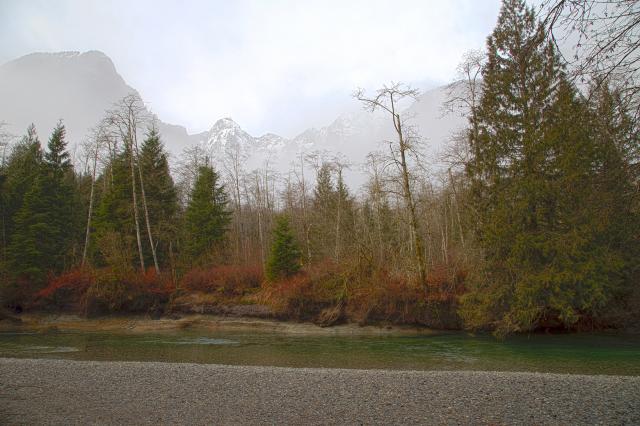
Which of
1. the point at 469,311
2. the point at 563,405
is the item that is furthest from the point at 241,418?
the point at 469,311

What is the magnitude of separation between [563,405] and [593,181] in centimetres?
374

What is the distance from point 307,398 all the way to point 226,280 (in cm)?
2198

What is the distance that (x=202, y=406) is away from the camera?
264 inches

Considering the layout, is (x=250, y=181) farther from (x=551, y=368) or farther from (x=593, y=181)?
(x=593, y=181)

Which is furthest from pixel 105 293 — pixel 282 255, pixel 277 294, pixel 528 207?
pixel 528 207

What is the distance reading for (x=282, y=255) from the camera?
90.2 ft

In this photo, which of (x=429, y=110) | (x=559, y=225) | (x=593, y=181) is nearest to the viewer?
(x=593, y=181)

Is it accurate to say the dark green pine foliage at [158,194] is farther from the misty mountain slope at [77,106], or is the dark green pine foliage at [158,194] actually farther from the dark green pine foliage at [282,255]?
the misty mountain slope at [77,106]

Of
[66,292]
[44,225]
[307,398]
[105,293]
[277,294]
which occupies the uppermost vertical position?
[44,225]

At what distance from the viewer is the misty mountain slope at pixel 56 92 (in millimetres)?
159875

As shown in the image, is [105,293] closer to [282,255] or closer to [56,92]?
[282,255]

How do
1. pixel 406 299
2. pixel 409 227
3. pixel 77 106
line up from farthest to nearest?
pixel 77 106 → pixel 409 227 → pixel 406 299

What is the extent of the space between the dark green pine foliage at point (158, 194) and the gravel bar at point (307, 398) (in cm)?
2386

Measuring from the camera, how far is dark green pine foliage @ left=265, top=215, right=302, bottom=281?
89.2ft
